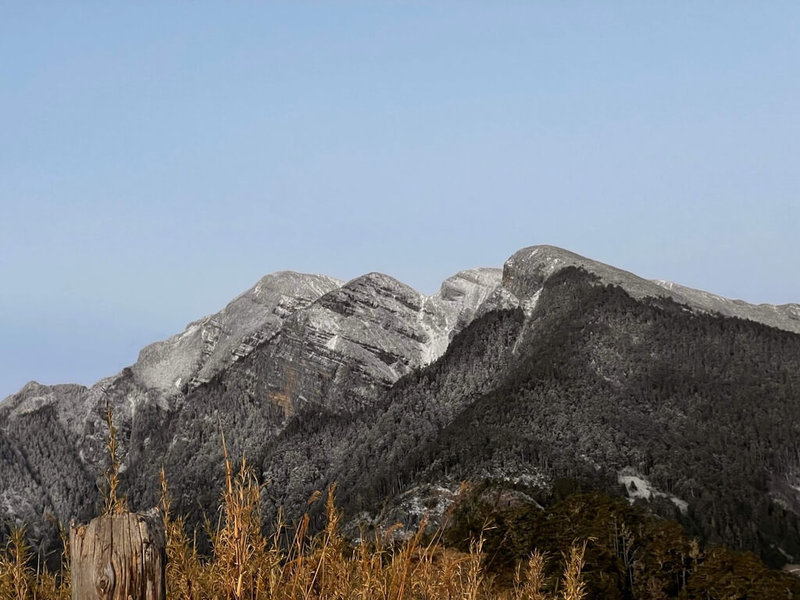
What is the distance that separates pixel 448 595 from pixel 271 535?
45.9 inches

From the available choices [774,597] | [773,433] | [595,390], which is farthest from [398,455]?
[774,597]

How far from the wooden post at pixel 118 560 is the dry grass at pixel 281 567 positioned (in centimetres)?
38

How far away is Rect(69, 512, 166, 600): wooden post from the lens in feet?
14.6

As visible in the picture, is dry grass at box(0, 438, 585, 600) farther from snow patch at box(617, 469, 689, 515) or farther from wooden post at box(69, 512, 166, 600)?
snow patch at box(617, 469, 689, 515)

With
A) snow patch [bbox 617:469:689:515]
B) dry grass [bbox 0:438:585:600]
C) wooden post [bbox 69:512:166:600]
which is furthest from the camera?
snow patch [bbox 617:469:689:515]

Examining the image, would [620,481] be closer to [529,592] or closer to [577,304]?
[577,304]

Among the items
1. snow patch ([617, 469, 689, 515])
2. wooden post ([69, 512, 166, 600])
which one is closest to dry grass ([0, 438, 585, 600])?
wooden post ([69, 512, 166, 600])

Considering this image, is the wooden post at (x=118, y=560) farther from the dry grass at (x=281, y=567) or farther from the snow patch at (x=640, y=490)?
the snow patch at (x=640, y=490)

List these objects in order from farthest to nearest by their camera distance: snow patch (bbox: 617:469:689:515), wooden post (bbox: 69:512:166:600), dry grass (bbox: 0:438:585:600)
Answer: snow patch (bbox: 617:469:689:515), dry grass (bbox: 0:438:585:600), wooden post (bbox: 69:512:166:600)

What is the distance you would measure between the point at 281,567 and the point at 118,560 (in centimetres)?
175

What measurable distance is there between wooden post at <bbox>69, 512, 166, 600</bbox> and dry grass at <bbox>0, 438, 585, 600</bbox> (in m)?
0.38

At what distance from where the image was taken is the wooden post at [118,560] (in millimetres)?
4453

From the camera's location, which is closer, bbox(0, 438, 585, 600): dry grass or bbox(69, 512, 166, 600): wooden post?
bbox(69, 512, 166, 600): wooden post

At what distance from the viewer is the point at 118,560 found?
4.46 metres
